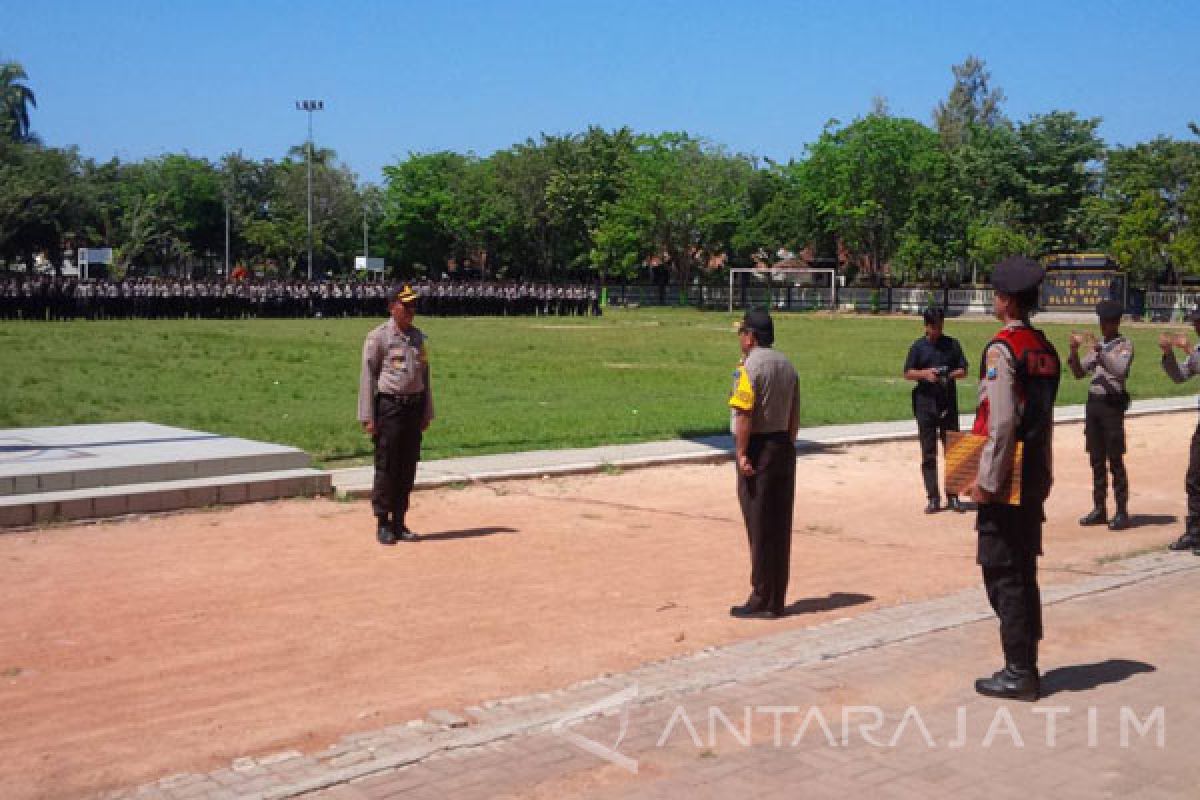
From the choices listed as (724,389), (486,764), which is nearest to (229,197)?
(724,389)

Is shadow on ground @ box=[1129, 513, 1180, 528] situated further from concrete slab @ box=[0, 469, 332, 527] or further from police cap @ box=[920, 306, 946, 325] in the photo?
concrete slab @ box=[0, 469, 332, 527]

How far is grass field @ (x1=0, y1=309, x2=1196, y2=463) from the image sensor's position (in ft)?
54.3

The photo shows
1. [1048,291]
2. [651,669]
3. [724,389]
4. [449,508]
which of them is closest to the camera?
[651,669]

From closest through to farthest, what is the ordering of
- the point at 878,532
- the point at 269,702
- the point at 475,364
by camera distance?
the point at 269,702 < the point at 878,532 < the point at 475,364

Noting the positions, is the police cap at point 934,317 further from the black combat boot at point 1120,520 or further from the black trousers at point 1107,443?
the black combat boot at point 1120,520

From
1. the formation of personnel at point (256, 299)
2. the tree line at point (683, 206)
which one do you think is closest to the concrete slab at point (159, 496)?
the formation of personnel at point (256, 299)

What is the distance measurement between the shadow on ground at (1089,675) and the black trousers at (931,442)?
498cm

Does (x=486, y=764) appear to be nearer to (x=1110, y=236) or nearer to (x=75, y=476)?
(x=75, y=476)

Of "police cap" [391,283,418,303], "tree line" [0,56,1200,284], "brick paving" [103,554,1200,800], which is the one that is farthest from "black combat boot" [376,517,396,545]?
"tree line" [0,56,1200,284]

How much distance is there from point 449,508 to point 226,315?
42.7 meters

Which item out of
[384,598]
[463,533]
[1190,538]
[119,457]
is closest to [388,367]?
[463,533]

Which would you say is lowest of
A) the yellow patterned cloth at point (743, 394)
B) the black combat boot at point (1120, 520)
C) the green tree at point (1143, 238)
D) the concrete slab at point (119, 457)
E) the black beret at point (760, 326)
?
the black combat boot at point (1120, 520)

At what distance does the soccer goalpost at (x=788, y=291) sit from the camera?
7756 centimetres

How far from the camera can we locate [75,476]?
431 inches
